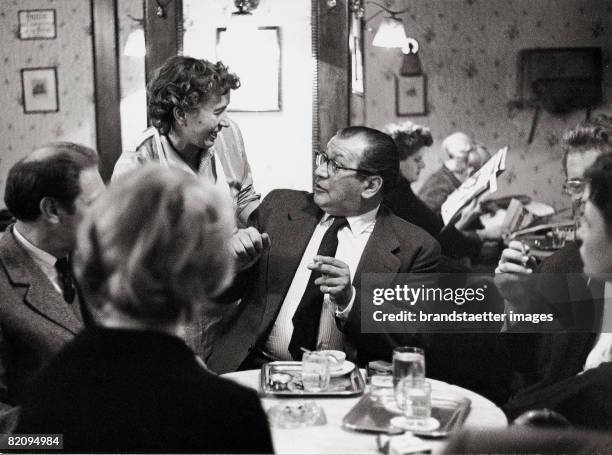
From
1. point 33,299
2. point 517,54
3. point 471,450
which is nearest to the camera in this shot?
point 471,450

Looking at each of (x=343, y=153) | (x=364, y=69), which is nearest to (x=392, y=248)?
(x=343, y=153)

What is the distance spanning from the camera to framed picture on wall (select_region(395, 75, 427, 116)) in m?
1.98

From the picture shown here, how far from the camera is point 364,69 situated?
6.53ft

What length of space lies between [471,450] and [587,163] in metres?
1.26

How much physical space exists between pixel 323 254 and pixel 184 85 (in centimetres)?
68

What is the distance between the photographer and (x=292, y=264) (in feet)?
6.91

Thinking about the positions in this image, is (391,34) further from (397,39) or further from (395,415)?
(395,415)

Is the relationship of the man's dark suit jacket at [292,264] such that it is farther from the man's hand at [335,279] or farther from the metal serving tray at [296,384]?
the metal serving tray at [296,384]

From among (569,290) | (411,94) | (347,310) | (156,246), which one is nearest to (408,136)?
(411,94)

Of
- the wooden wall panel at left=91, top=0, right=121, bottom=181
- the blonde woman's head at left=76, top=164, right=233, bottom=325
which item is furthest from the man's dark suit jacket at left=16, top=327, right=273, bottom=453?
the wooden wall panel at left=91, top=0, right=121, bottom=181

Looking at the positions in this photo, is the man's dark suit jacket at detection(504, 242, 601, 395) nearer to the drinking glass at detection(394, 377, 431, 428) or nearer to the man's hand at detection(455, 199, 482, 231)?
the man's hand at detection(455, 199, 482, 231)

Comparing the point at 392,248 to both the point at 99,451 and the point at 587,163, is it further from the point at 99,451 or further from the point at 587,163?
the point at 99,451

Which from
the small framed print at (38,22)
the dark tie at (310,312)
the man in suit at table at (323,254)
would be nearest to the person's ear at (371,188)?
the man in suit at table at (323,254)

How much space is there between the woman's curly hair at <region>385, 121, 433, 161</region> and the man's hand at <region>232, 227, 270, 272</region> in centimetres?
51
